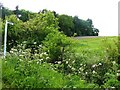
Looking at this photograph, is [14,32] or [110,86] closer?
[110,86]

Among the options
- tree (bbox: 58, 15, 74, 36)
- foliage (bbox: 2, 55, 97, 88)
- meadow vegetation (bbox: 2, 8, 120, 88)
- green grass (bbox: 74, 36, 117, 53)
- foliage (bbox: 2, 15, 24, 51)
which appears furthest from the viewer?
tree (bbox: 58, 15, 74, 36)

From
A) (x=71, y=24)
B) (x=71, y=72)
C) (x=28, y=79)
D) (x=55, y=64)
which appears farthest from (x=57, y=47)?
(x=71, y=24)

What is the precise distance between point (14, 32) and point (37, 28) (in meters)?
0.88

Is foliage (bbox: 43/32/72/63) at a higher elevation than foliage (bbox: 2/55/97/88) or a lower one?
higher

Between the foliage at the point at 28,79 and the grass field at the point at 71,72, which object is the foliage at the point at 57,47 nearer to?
the grass field at the point at 71,72

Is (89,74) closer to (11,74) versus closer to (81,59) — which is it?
(81,59)

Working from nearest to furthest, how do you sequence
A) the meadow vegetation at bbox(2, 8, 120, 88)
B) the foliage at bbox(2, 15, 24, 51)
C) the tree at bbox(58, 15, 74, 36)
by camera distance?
the meadow vegetation at bbox(2, 8, 120, 88) → the foliage at bbox(2, 15, 24, 51) → the tree at bbox(58, 15, 74, 36)

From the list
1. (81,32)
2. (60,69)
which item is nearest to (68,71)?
(60,69)

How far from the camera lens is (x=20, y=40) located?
12.1 meters

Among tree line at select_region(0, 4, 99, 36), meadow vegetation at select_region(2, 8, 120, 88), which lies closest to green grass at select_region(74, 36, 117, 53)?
meadow vegetation at select_region(2, 8, 120, 88)

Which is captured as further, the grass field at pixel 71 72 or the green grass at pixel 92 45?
the green grass at pixel 92 45

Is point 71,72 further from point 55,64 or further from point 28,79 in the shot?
point 28,79

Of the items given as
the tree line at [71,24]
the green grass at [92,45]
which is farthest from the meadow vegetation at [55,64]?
the tree line at [71,24]

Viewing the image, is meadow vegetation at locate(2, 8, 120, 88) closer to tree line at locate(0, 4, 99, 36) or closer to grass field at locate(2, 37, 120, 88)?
grass field at locate(2, 37, 120, 88)
